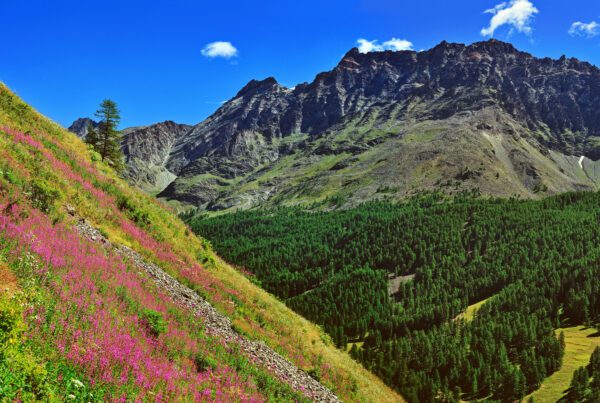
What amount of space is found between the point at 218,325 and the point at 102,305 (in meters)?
7.99

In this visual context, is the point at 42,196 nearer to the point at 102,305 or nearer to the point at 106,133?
the point at 102,305

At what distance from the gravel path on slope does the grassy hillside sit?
0.83 m

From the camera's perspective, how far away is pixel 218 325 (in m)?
21.0

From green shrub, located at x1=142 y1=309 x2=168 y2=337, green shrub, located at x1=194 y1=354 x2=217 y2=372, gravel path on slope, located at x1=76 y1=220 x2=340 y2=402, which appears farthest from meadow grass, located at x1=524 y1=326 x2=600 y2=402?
green shrub, located at x1=142 y1=309 x2=168 y2=337

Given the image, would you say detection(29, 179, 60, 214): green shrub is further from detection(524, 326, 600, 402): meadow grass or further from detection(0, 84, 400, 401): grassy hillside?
detection(524, 326, 600, 402): meadow grass

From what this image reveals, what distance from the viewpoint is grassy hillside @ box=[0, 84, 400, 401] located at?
10164 millimetres

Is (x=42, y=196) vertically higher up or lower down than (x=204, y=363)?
higher up

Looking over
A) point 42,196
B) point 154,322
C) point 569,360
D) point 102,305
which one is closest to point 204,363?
point 154,322

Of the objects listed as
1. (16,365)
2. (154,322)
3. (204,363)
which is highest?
(16,365)

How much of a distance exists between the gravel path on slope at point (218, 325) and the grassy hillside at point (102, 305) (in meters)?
0.83

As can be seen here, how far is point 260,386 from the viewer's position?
17.6 m

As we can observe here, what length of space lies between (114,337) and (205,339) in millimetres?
6118

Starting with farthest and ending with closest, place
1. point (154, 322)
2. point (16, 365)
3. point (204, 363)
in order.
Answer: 1. point (204, 363)
2. point (154, 322)
3. point (16, 365)

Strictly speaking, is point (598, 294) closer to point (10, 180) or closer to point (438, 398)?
point (438, 398)
